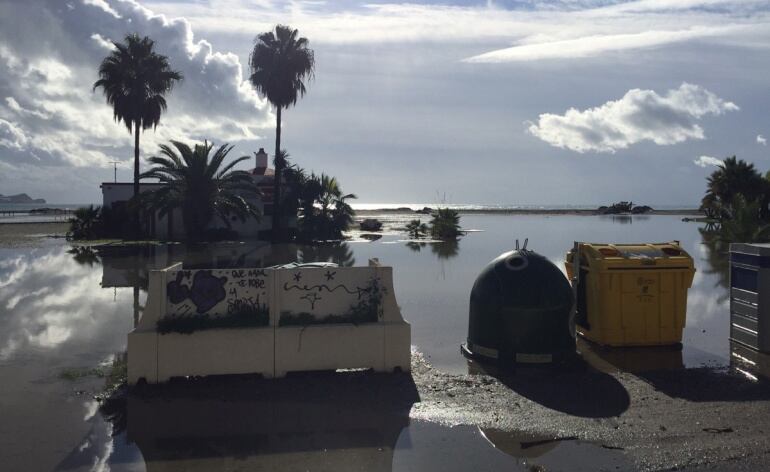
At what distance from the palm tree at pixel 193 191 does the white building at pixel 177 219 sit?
1.86 m

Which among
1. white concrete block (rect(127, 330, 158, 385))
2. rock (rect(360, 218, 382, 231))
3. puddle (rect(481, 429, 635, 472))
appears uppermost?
rock (rect(360, 218, 382, 231))

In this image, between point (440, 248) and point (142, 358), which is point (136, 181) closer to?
point (440, 248)

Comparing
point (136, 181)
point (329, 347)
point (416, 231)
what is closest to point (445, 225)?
point (416, 231)

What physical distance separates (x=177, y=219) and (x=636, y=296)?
103 ft

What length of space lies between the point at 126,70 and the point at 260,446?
119 feet

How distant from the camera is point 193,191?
33.0 m

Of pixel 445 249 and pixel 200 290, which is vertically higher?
pixel 200 290

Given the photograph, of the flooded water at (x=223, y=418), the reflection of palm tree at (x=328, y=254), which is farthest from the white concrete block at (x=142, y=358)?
the reflection of palm tree at (x=328, y=254)

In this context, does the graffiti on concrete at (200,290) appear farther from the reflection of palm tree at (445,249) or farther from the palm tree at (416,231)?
the palm tree at (416,231)

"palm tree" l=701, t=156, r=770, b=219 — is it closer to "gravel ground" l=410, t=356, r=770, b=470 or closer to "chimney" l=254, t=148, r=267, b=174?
"chimney" l=254, t=148, r=267, b=174

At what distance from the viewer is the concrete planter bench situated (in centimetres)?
790

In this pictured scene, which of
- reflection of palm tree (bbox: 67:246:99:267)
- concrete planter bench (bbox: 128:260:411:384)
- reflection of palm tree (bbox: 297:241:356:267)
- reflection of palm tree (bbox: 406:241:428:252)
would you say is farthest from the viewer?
reflection of palm tree (bbox: 406:241:428:252)

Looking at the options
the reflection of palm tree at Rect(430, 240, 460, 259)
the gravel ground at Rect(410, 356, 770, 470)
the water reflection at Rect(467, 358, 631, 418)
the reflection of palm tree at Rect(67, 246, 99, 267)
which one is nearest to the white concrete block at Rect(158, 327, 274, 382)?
the gravel ground at Rect(410, 356, 770, 470)

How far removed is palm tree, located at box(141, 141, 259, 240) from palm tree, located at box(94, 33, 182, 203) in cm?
517
